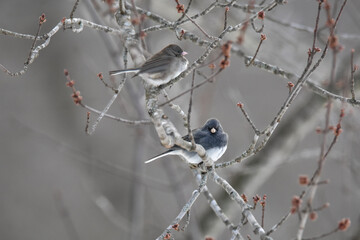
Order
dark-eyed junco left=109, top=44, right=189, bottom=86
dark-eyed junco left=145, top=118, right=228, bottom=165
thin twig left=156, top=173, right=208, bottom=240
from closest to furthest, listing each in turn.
Result: thin twig left=156, top=173, right=208, bottom=240, dark-eyed junco left=109, top=44, right=189, bottom=86, dark-eyed junco left=145, top=118, right=228, bottom=165

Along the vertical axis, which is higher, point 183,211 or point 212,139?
point 212,139

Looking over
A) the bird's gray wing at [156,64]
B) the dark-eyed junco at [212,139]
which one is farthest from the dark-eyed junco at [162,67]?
the dark-eyed junco at [212,139]

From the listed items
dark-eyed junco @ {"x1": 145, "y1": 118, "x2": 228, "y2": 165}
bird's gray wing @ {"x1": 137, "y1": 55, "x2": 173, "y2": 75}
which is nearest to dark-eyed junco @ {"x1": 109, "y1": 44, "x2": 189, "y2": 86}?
bird's gray wing @ {"x1": 137, "y1": 55, "x2": 173, "y2": 75}

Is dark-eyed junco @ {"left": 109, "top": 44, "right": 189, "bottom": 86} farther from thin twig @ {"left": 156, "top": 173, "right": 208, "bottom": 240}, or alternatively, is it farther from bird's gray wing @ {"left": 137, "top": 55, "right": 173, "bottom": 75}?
thin twig @ {"left": 156, "top": 173, "right": 208, "bottom": 240}

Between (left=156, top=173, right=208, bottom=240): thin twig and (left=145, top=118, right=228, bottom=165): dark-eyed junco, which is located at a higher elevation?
(left=145, top=118, right=228, bottom=165): dark-eyed junco

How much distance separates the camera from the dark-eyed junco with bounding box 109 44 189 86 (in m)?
2.69

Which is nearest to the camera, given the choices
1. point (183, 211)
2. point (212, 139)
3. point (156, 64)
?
point (183, 211)

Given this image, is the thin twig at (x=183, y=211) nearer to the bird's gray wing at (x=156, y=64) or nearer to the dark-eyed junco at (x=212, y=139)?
the bird's gray wing at (x=156, y=64)

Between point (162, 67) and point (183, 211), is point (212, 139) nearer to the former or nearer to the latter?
point (162, 67)

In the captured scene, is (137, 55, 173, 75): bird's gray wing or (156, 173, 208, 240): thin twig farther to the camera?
(137, 55, 173, 75): bird's gray wing

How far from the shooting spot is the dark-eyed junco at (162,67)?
2.69 m

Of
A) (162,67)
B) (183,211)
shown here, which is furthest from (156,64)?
(183,211)

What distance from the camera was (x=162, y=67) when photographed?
2.87 metres

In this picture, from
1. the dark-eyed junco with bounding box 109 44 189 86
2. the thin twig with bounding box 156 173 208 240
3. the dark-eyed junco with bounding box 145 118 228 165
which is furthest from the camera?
the dark-eyed junco with bounding box 145 118 228 165
